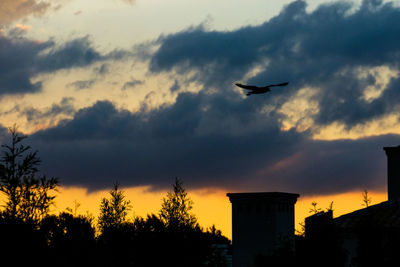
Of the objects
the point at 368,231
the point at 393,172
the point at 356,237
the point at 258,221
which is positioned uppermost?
the point at 393,172

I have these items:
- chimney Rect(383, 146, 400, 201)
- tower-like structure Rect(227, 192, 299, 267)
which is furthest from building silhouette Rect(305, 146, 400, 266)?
tower-like structure Rect(227, 192, 299, 267)

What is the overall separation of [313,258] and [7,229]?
17.6 metres

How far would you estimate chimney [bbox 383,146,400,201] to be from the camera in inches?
2026

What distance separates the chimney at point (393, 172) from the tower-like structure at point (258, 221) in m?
22.4

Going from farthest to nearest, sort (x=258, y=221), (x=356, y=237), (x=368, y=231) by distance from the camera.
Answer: (x=258, y=221) → (x=356, y=237) → (x=368, y=231)

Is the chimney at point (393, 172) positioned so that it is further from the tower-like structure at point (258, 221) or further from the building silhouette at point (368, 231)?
the tower-like structure at point (258, 221)

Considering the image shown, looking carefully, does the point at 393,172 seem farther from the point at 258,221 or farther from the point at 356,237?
the point at 258,221

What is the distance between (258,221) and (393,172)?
26.5m

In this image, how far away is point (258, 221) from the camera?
7600 cm

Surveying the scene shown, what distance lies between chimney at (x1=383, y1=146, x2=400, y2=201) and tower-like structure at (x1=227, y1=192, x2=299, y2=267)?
73.6ft

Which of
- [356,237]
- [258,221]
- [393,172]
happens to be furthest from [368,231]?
[258,221]

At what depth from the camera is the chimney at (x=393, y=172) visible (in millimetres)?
51469

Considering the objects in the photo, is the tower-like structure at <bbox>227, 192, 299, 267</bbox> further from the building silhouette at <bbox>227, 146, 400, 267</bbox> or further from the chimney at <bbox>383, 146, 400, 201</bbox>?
the building silhouette at <bbox>227, 146, 400, 267</bbox>

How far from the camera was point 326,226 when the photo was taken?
123 feet
